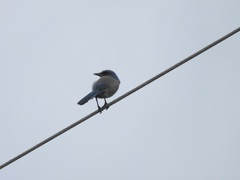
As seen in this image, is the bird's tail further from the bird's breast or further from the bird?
the bird's breast

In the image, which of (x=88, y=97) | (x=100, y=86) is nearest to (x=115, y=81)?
(x=100, y=86)

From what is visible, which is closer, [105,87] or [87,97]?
[87,97]

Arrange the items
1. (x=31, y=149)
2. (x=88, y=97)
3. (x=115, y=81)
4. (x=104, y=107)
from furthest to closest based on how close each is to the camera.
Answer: (x=115, y=81), (x=104, y=107), (x=88, y=97), (x=31, y=149)

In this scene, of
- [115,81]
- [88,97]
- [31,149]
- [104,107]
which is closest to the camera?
[31,149]

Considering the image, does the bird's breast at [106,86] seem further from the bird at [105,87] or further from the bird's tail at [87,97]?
the bird's tail at [87,97]

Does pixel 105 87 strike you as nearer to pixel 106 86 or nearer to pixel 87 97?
pixel 106 86

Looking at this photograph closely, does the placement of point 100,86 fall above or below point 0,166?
above

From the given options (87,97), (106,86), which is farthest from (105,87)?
(87,97)

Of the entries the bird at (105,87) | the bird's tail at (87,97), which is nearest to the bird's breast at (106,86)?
the bird at (105,87)

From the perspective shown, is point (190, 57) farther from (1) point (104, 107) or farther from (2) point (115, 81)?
(2) point (115, 81)

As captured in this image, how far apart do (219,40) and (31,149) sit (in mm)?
2778

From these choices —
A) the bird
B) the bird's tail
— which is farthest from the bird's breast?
the bird's tail

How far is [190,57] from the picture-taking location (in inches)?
297

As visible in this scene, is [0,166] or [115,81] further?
[115,81]
